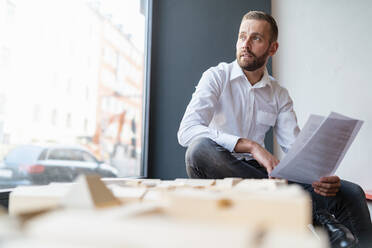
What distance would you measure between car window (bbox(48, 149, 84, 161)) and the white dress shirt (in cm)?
78

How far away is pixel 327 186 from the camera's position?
4.31ft

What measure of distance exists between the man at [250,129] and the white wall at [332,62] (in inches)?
23.8

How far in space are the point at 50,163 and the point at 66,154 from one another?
0.11 m

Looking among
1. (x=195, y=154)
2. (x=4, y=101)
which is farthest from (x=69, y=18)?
(x=195, y=154)

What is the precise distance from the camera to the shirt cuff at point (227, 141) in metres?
1.31

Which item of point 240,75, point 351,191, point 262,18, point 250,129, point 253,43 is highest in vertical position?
point 262,18

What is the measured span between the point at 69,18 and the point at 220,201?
1744 mm

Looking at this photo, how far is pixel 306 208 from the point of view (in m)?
0.35

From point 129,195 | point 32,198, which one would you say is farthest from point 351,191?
point 32,198

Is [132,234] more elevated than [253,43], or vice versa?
[253,43]

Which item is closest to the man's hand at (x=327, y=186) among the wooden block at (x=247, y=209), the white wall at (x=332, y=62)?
the white wall at (x=332, y=62)

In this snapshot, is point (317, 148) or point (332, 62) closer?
point (317, 148)

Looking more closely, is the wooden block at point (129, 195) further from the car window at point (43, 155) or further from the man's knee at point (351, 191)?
the car window at point (43, 155)

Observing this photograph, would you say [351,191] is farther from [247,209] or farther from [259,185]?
[247,209]
